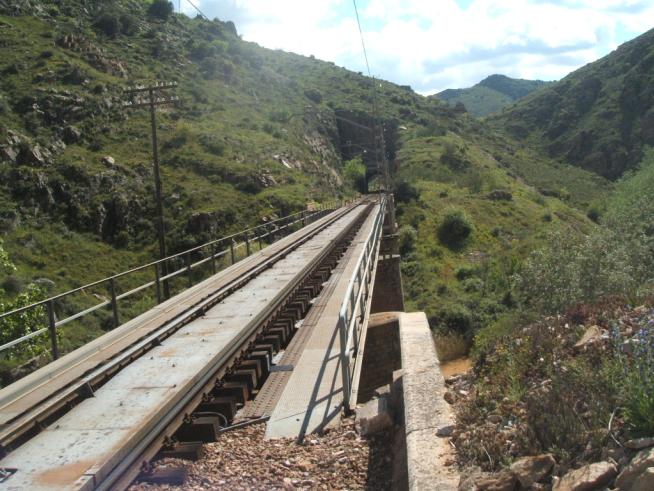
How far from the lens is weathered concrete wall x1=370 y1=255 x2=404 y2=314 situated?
26.8 m

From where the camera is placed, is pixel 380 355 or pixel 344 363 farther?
pixel 380 355

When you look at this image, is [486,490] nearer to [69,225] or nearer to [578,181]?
[69,225]

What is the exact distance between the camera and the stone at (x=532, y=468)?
3816 millimetres

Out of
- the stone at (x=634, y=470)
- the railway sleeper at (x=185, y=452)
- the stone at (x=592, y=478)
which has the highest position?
the stone at (x=634, y=470)

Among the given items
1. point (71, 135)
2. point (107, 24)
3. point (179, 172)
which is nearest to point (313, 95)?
point (107, 24)

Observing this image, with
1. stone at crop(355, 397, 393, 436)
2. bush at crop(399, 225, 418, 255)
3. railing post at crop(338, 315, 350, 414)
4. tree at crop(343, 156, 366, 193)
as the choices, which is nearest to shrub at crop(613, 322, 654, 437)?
stone at crop(355, 397, 393, 436)

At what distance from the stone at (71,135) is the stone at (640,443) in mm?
57749

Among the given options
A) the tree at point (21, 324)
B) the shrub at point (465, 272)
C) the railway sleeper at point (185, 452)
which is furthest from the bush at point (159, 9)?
the railway sleeper at point (185, 452)

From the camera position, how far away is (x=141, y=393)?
7.18 m

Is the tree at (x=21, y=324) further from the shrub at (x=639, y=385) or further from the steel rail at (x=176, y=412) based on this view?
the shrub at (x=639, y=385)

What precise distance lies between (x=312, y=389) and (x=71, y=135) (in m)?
53.9

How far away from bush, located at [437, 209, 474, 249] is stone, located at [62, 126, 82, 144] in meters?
35.3

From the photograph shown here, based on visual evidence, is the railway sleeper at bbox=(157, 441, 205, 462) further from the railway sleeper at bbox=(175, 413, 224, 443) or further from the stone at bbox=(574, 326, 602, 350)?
the stone at bbox=(574, 326, 602, 350)

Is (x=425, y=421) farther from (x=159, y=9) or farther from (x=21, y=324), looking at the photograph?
(x=159, y=9)
